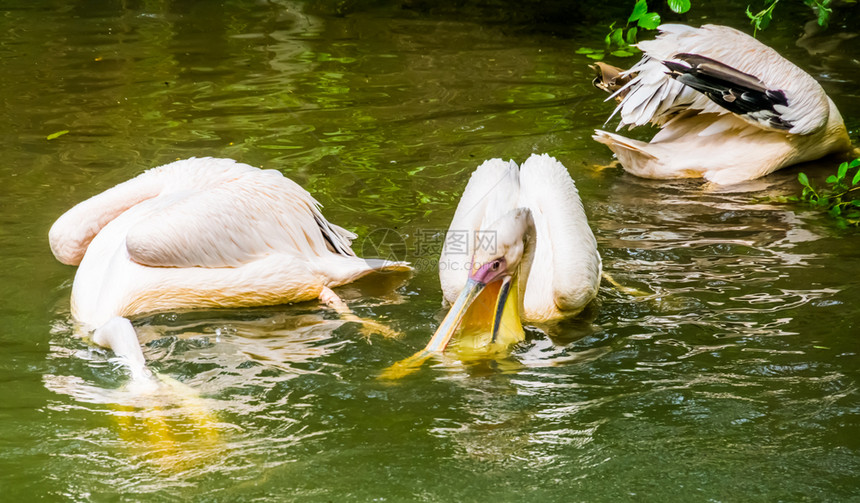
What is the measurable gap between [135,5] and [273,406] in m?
7.50

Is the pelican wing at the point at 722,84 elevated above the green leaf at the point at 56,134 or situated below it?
above

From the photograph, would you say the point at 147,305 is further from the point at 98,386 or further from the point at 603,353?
the point at 603,353

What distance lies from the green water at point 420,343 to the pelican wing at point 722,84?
419mm

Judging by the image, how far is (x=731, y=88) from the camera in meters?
4.99

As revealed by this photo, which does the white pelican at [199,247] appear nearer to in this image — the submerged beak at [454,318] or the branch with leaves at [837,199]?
the submerged beak at [454,318]

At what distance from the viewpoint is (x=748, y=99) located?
5.04 metres

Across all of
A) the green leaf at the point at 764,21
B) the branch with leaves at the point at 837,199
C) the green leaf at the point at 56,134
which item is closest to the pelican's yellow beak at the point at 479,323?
the branch with leaves at the point at 837,199

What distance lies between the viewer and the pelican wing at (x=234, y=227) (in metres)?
3.61

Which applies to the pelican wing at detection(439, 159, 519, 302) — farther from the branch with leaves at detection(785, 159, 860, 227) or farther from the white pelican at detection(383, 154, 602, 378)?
the branch with leaves at detection(785, 159, 860, 227)

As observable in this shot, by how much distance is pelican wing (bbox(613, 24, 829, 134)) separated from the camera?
4992 mm

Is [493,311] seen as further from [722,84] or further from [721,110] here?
[721,110]

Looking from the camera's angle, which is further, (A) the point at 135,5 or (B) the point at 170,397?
(A) the point at 135,5

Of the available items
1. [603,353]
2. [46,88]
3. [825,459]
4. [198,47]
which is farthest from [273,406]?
[198,47]

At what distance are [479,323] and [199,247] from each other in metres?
1.20
